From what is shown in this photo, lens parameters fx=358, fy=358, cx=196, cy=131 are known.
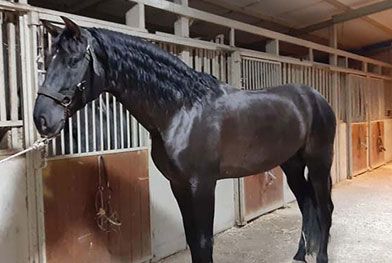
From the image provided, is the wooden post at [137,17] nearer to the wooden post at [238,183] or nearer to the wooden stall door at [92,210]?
the wooden stall door at [92,210]

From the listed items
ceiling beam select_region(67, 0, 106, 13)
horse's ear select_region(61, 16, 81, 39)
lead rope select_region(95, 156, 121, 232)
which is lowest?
lead rope select_region(95, 156, 121, 232)

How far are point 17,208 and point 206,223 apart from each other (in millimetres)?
876

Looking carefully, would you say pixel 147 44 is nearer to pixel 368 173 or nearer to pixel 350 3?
pixel 350 3

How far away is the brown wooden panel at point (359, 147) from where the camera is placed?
5312mm

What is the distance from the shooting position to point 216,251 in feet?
8.29

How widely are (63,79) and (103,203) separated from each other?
3.25 ft

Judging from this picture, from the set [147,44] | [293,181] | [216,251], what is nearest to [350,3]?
[293,181]

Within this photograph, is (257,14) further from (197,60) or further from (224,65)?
(197,60)

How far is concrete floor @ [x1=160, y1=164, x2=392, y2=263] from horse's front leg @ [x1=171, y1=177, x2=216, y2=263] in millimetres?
894

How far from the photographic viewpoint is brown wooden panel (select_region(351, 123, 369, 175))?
531 centimetres

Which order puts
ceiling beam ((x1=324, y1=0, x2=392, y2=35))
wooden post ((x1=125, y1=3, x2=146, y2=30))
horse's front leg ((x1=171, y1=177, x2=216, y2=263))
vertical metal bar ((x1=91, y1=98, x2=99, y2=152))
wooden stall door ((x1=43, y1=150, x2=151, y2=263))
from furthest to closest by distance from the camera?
ceiling beam ((x1=324, y1=0, x2=392, y2=35)) < wooden post ((x1=125, y1=3, x2=146, y2=30)) < vertical metal bar ((x1=91, y1=98, x2=99, y2=152)) < wooden stall door ((x1=43, y1=150, x2=151, y2=263)) < horse's front leg ((x1=171, y1=177, x2=216, y2=263))

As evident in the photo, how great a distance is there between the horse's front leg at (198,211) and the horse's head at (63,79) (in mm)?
553

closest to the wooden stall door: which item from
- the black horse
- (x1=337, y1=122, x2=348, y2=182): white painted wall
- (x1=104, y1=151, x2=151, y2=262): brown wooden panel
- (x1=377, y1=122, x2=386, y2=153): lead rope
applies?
(x1=104, y1=151, x2=151, y2=262): brown wooden panel

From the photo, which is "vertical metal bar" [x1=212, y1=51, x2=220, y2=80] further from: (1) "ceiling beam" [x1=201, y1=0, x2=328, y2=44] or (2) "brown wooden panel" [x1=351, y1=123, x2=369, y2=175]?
(2) "brown wooden panel" [x1=351, y1=123, x2=369, y2=175]
